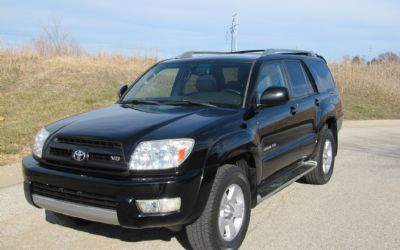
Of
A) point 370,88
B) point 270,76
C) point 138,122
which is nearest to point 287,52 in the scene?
point 270,76

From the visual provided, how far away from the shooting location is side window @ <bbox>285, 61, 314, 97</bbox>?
237 inches

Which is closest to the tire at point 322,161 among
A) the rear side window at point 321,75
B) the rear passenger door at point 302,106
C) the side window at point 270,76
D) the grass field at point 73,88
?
the rear passenger door at point 302,106

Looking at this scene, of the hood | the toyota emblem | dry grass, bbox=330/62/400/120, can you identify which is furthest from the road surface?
dry grass, bbox=330/62/400/120

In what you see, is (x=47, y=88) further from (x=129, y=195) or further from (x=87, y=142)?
(x=129, y=195)

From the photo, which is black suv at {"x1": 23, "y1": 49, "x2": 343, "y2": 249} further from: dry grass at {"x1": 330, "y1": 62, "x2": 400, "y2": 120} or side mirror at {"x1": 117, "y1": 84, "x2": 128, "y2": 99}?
dry grass at {"x1": 330, "y1": 62, "x2": 400, "y2": 120}

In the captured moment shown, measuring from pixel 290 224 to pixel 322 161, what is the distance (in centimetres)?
190

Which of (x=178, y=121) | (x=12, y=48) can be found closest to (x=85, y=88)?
(x=12, y=48)

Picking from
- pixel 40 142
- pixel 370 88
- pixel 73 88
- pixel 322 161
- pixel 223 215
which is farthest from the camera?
pixel 370 88

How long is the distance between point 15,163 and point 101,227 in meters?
3.38

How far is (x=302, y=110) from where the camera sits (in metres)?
5.99

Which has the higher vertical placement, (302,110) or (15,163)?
(302,110)

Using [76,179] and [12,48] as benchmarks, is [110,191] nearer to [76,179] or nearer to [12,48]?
[76,179]

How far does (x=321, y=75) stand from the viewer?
7.24 m

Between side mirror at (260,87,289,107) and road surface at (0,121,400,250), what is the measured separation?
4.45ft
